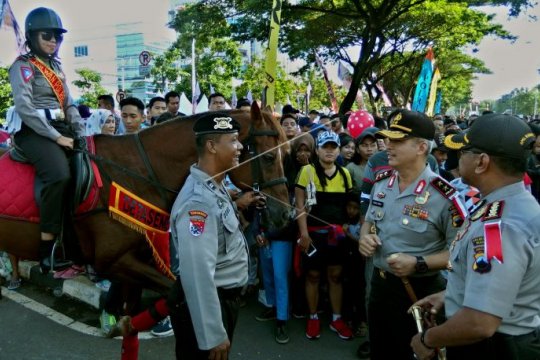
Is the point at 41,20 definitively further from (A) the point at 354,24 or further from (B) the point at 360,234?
(A) the point at 354,24

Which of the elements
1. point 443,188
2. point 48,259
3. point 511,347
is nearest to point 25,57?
point 48,259

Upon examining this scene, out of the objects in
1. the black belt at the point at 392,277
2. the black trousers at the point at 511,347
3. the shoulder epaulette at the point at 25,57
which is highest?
the shoulder epaulette at the point at 25,57

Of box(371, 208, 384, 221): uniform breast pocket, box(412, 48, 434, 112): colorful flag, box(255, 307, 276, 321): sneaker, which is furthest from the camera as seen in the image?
box(412, 48, 434, 112): colorful flag

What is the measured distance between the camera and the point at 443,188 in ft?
9.14

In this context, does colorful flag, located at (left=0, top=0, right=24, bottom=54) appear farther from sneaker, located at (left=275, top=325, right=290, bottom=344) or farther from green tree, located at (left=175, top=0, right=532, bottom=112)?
green tree, located at (left=175, top=0, right=532, bottom=112)

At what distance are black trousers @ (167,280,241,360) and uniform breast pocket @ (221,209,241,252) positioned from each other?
28 centimetres

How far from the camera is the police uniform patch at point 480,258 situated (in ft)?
5.69

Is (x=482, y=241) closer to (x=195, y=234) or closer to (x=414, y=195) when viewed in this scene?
(x=414, y=195)

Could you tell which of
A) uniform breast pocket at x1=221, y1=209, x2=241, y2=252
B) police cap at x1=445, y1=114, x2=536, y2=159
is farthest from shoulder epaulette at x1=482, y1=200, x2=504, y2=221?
uniform breast pocket at x1=221, y1=209, x2=241, y2=252

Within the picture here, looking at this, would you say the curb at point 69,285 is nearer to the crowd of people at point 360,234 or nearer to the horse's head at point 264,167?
the crowd of people at point 360,234

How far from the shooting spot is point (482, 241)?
1.79m

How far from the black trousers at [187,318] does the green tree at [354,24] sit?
1423 centimetres

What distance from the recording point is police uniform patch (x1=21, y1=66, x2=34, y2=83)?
3584 mm

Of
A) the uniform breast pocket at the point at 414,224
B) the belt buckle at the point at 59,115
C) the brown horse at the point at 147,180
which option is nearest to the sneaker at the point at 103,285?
the brown horse at the point at 147,180
